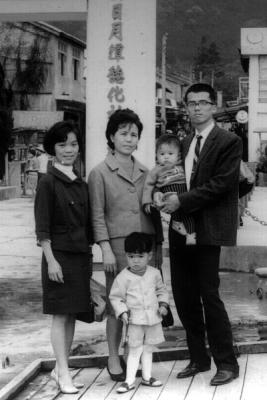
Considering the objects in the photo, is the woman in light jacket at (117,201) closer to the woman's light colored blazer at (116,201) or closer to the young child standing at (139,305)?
the woman's light colored blazer at (116,201)

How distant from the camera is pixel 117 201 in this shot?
474 cm

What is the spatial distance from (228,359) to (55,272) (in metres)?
1.13

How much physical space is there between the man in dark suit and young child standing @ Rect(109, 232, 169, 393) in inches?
9.4

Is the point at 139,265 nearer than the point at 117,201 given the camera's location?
Yes

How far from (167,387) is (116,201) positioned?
3.65 ft

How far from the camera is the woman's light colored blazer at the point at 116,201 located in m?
4.71

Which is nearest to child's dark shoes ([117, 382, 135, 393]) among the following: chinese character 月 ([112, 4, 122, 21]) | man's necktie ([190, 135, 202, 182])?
man's necktie ([190, 135, 202, 182])

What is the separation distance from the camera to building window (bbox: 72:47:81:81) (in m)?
37.9

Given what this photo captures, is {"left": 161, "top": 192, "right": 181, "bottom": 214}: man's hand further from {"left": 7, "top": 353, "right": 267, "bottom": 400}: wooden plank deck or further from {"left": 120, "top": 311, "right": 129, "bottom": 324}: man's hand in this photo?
{"left": 7, "top": 353, "right": 267, "bottom": 400}: wooden plank deck

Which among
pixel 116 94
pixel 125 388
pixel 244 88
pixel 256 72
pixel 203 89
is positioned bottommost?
pixel 125 388

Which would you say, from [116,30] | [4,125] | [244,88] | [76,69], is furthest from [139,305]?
[244,88]

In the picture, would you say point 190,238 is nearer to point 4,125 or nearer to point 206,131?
point 206,131

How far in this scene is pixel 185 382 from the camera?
4.70 meters

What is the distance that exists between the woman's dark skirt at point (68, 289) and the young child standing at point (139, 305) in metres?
0.18
